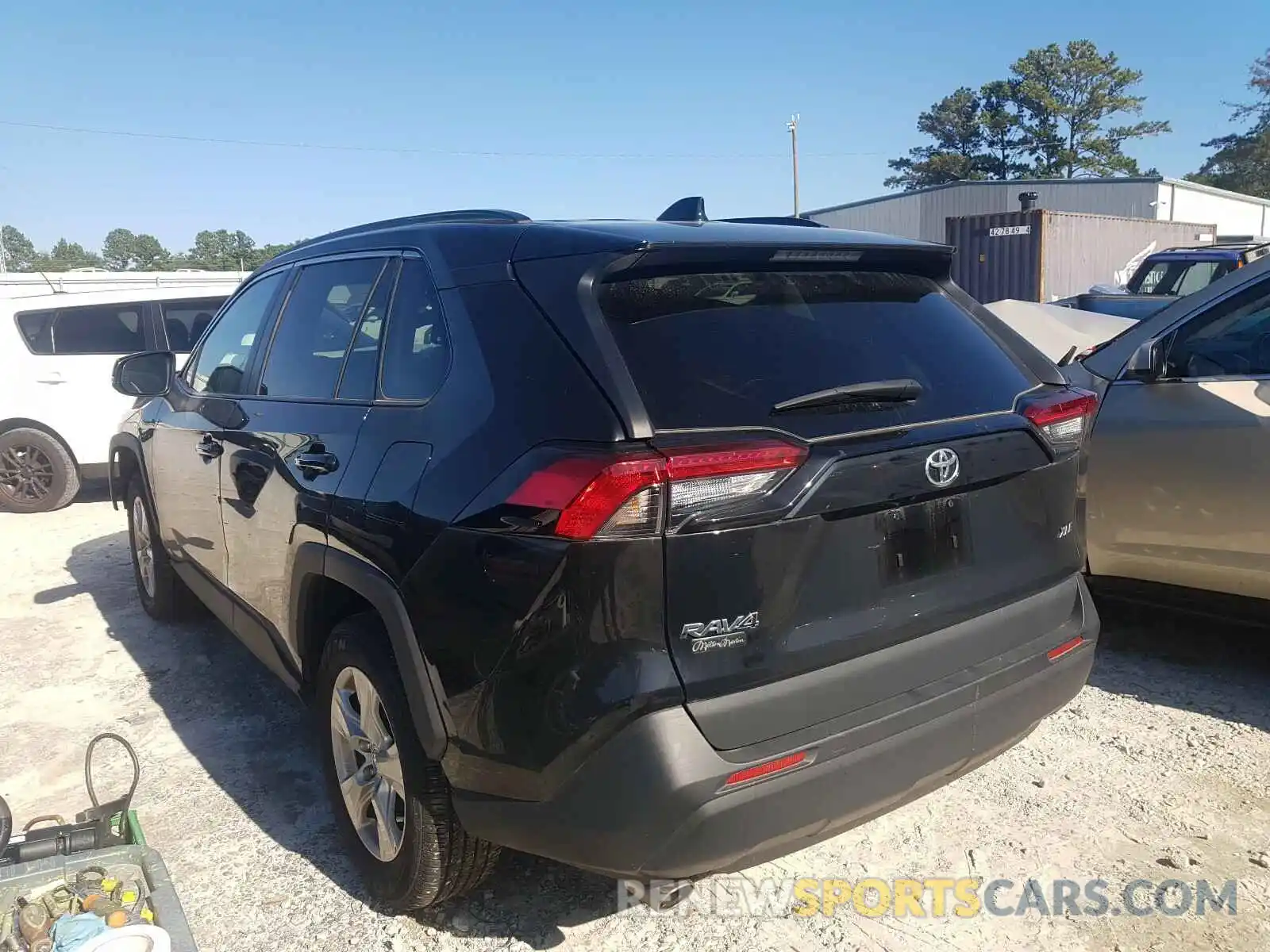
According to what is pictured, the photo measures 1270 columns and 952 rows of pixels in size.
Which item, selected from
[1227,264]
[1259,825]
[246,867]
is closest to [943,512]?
[1259,825]

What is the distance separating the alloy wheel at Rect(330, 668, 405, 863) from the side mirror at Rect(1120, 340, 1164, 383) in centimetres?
324

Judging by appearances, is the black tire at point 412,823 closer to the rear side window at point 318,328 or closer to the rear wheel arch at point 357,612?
the rear wheel arch at point 357,612

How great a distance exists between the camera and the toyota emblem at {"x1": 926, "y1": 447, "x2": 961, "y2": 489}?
7.09 ft

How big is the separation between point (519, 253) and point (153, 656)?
11.7 feet

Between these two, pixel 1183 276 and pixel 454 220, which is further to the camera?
pixel 1183 276

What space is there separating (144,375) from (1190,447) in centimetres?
461

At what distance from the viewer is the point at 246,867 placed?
2947mm

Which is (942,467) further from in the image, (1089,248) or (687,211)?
(1089,248)

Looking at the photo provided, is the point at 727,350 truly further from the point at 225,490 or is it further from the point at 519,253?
the point at 225,490

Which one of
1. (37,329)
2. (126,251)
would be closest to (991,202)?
(37,329)

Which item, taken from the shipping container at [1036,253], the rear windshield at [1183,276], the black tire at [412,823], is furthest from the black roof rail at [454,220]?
the shipping container at [1036,253]

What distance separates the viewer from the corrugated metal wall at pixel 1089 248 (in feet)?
65.9

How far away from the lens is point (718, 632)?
1.92m

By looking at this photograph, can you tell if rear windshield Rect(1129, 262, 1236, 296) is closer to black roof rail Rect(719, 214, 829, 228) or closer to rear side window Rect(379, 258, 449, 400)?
black roof rail Rect(719, 214, 829, 228)
